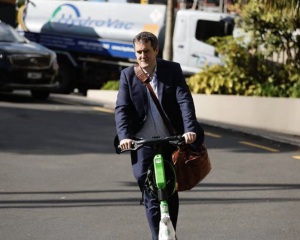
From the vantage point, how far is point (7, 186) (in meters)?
10.7

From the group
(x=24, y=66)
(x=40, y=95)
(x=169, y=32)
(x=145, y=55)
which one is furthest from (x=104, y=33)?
(x=145, y=55)

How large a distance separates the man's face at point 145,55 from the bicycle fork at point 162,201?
2.21ft

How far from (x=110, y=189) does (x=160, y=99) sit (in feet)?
13.3

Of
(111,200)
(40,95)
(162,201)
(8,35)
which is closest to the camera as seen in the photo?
(162,201)

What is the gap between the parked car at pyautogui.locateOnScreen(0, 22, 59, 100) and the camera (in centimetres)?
1967

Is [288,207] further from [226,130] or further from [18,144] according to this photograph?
[226,130]

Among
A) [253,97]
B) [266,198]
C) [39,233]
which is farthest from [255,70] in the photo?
[39,233]

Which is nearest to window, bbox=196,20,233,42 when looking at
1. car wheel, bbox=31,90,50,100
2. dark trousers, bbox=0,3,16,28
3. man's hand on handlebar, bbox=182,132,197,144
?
car wheel, bbox=31,90,50,100

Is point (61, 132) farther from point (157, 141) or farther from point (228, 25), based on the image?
point (228, 25)

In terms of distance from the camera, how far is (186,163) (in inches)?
257

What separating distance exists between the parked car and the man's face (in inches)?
525

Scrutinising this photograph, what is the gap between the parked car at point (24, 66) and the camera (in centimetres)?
1967

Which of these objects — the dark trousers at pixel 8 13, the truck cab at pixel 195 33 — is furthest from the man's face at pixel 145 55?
the dark trousers at pixel 8 13

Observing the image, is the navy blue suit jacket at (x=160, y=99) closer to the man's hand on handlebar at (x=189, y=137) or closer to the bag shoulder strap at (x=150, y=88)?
the bag shoulder strap at (x=150, y=88)
